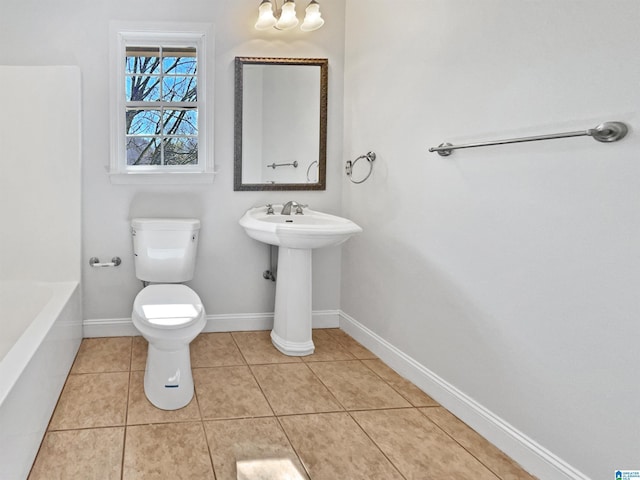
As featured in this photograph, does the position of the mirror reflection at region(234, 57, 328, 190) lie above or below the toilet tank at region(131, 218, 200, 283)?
above

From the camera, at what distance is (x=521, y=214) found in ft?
6.22

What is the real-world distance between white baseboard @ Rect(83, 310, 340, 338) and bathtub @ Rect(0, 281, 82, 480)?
0.15m

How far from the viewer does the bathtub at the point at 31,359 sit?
156 centimetres

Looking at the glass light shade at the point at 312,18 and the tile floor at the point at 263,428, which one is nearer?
the tile floor at the point at 263,428

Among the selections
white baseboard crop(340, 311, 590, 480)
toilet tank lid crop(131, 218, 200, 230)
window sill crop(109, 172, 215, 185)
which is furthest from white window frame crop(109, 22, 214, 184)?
white baseboard crop(340, 311, 590, 480)

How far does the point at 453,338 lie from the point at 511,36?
4.05 ft

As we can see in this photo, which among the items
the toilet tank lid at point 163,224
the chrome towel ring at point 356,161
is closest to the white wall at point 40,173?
the toilet tank lid at point 163,224

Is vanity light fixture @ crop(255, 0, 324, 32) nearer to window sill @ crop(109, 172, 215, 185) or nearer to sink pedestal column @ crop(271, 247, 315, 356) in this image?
window sill @ crop(109, 172, 215, 185)

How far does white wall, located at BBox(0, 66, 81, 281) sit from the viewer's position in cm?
294

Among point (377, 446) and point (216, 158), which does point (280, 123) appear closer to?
point (216, 158)

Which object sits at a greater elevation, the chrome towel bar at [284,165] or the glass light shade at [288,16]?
the glass light shade at [288,16]

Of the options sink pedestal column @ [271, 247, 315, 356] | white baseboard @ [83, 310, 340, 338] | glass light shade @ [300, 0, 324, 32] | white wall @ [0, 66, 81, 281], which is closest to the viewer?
white wall @ [0, 66, 81, 281]

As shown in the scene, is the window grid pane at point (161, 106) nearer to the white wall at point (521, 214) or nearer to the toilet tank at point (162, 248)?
the toilet tank at point (162, 248)

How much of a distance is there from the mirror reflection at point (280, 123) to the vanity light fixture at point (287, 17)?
0.22 meters
